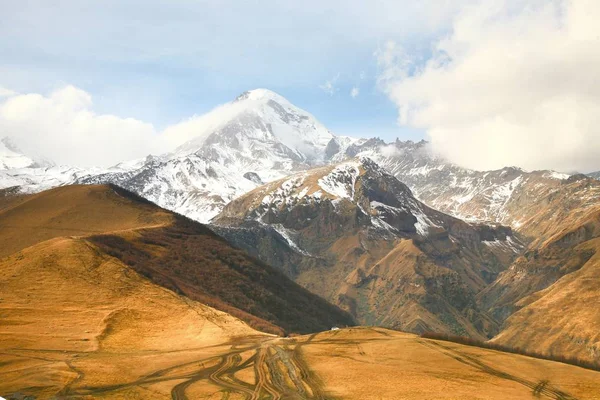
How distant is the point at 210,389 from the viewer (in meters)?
53.1

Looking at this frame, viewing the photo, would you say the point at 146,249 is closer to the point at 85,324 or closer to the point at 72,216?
the point at 72,216

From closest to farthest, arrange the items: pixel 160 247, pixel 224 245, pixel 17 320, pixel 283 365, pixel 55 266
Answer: pixel 283 365 → pixel 17 320 → pixel 55 266 → pixel 160 247 → pixel 224 245

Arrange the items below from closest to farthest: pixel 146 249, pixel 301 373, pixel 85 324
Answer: pixel 301 373
pixel 85 324
pixel 146 249

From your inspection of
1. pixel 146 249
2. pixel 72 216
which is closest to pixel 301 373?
pixel 146 249

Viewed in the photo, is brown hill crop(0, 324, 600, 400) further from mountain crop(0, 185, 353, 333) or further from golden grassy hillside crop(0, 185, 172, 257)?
golden grassy hillside crop(0, 185, 172, 257)

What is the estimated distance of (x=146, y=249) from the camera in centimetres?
14350

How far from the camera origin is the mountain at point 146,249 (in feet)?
375

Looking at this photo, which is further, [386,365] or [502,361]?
[502,361]

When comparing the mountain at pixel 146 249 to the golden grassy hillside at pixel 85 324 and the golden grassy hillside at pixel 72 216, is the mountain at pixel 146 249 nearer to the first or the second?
the golden grassy hillside at pixel 72 216

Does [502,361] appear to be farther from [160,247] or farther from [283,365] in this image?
[160,247]

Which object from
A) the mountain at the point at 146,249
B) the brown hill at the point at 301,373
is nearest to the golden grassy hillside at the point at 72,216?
the mountain at the point at 146,249

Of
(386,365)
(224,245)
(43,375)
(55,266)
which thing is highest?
(224,245)

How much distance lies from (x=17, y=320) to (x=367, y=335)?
5771cm

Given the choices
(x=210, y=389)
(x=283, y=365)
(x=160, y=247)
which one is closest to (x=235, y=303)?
(x=160, y=247)
